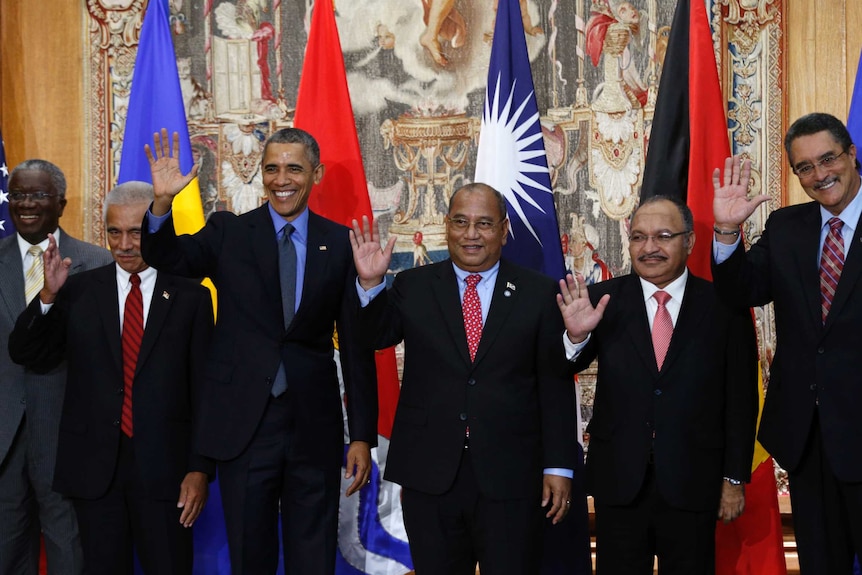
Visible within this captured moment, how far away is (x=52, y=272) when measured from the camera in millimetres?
3010

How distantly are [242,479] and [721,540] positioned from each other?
1760mm

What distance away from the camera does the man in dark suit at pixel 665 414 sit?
2.83 metres

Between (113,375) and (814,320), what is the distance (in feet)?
6.87

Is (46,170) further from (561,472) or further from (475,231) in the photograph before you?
(561,472)

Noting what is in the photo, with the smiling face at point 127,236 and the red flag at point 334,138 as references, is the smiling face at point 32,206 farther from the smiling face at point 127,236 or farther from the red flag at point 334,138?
Answer: the red flag at point 334,138

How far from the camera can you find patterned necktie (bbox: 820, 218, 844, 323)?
8.89 ft

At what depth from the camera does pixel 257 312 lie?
9.43 ft

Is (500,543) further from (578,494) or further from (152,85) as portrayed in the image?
(152,85)

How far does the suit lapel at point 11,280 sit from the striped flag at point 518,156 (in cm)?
176

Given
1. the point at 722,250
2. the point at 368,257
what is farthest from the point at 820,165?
the point at 368,257

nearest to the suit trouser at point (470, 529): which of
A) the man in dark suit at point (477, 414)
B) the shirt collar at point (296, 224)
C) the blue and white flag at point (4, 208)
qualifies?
the man in dark suit at point (477, 414)

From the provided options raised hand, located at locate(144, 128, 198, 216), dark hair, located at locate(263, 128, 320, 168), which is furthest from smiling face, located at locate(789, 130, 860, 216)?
raised hand, located at locate(144, 128, 198, 216)

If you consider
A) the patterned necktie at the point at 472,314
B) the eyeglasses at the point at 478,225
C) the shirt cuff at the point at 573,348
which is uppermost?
the eyeglasses at the point at 478,225

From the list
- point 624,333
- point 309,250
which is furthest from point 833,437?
point 309,250
